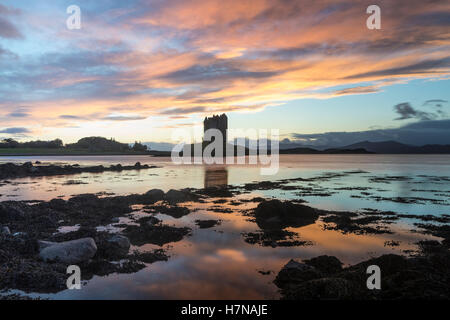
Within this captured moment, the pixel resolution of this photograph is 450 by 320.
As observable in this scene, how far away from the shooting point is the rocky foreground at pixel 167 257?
9570mm

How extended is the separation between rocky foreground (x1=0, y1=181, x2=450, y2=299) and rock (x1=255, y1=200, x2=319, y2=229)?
0.08 meters

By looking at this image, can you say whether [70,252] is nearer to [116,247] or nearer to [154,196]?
[116,247]

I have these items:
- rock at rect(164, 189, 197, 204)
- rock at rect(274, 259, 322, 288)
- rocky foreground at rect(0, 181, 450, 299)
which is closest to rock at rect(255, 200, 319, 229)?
rocky foreground at rect(0, 181, 450, 299)

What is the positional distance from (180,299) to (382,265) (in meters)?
8.23

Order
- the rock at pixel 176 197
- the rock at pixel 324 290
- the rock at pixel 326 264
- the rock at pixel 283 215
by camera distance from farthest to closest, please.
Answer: the rock at pixel 176 197 → the rock at pixel 283 215 → the rock at pixel 326 264 → the rock at pixel 324 290

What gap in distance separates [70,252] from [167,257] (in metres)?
4.26

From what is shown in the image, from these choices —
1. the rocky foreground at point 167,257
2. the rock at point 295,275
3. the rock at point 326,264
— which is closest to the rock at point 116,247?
the rocky foreground at point 167,257

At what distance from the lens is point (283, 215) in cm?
2188

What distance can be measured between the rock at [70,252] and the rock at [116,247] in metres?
0.68

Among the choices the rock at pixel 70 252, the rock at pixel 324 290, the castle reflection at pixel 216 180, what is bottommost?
the castle reflection at pixel 216 180

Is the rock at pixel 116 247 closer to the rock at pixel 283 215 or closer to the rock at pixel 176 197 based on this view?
the rock at pixel 283 215

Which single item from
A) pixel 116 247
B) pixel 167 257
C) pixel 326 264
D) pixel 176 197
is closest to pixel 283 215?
pixel 326 264

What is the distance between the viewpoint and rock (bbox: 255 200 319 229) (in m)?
21.0
